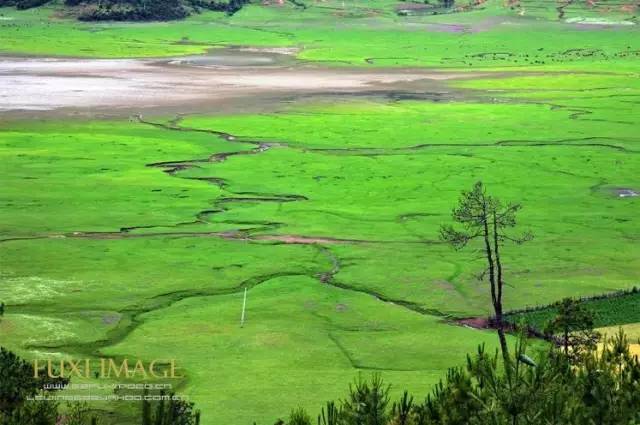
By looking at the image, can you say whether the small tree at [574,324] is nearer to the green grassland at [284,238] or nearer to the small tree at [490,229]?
the small tree at [490,229]

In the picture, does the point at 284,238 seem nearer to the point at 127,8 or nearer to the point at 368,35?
the point at 368,35

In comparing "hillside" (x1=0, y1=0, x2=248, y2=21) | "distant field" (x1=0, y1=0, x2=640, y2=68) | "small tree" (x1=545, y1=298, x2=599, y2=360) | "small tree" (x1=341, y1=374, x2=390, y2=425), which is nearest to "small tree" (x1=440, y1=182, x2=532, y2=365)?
"small tree" (x1=545, y1=298, x2=599, y2=360)

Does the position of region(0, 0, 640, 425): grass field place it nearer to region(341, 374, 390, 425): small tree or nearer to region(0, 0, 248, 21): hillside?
region(341, 374, 390, 425): small tree

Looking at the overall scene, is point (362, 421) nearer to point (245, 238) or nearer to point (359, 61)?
point (245, 238)

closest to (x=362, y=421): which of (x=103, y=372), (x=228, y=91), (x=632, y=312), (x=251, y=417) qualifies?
(x=251, y=417)

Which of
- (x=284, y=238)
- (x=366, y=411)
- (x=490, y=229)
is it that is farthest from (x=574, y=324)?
(x=284, y=238)

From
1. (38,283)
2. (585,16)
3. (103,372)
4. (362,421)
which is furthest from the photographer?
(585,16)
